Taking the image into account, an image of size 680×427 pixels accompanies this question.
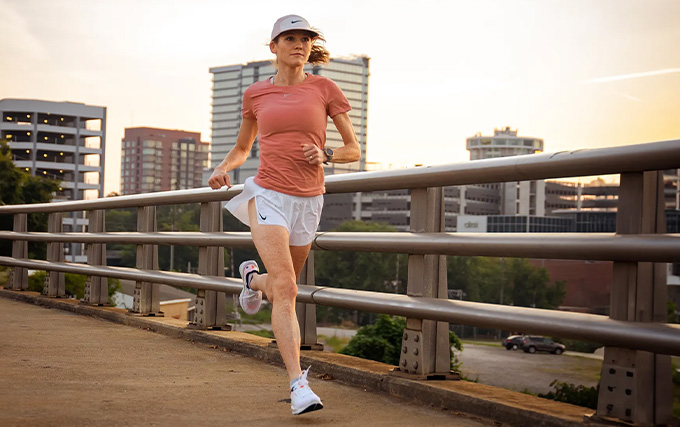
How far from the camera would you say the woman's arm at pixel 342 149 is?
4.43 metres

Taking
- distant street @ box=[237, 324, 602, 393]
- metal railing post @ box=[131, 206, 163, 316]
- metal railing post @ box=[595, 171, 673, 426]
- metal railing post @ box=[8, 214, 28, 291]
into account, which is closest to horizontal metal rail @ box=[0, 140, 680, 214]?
metal railing post @ box=[595, 171, 673, 426]

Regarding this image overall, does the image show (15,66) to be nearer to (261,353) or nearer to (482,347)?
(482,347)

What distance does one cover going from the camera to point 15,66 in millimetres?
125062

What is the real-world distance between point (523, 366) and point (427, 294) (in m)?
131

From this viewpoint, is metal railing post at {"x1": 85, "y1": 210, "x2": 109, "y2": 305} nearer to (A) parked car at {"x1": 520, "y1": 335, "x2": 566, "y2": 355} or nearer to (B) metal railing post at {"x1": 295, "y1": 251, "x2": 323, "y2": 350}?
(B) metal railing post at {"x1": 295, "y1": 251, "x2": 323, "y2": 350}

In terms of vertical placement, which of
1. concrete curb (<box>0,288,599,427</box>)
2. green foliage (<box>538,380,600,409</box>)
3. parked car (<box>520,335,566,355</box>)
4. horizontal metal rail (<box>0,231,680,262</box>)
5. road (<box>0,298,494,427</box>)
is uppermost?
horizontal metal rail (<box>0,231,680,262</box>)

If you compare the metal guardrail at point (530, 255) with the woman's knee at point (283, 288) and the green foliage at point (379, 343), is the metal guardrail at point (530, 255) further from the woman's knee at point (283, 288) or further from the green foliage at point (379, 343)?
the green foliage at point (379, 343)

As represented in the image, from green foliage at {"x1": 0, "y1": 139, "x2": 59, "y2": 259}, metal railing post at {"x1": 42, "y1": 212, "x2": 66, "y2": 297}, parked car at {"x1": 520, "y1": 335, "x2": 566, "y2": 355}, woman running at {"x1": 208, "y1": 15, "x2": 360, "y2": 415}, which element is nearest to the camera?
woman running at {"x1": 208, "y1": 15, "x2": 360, "y2": 415}

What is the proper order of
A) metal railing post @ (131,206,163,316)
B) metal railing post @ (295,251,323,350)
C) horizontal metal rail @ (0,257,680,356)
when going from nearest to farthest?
1. horizontal metal rail @ (0,257,680,356)
2. metal railing post @ (295,251,323,350)
3. metal railing post @ (131,206,163,316)

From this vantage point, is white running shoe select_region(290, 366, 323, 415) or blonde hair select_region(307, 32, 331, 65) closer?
white running shoe select_region(290, 366, 323, 415)

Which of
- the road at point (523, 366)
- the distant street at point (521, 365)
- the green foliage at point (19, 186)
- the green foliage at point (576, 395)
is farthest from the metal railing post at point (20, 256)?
the road at point (523, 366)

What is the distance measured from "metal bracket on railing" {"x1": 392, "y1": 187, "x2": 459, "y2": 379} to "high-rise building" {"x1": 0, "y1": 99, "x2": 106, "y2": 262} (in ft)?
479

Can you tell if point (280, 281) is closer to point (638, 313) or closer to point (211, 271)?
point (638, 313)

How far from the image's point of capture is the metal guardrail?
11.2 ft
